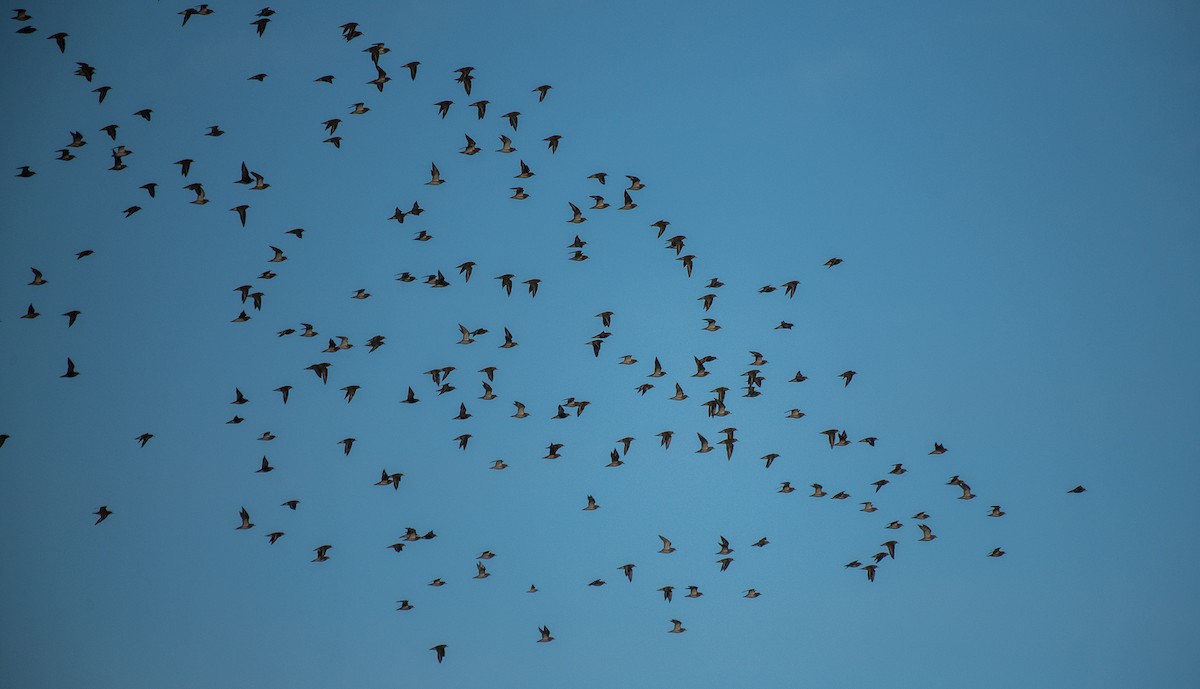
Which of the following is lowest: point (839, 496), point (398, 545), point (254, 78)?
point (398, 545)

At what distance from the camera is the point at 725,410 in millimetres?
89875

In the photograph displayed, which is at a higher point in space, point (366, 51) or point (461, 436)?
→ point (366, 51)

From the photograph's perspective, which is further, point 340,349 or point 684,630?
point 684,630

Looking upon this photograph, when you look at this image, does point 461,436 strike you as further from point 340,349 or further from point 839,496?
point 839,496

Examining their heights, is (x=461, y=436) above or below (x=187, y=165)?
below

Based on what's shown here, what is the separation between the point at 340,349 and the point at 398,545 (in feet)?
38.5

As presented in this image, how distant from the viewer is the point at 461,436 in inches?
3501

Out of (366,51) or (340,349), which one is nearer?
(366,51)

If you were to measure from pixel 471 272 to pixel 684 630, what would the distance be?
28.1 m

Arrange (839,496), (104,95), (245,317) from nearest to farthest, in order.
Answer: (104,95) < (245,317) < (839,496)

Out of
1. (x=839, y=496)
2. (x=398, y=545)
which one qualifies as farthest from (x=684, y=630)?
(x=398, y=545)

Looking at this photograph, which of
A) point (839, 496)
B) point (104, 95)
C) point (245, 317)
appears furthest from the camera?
point (839, 496)

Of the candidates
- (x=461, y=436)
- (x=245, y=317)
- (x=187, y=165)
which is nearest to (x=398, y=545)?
(x=461, y=436)

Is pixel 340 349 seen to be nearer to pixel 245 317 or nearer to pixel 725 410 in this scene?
pixel 245 317
